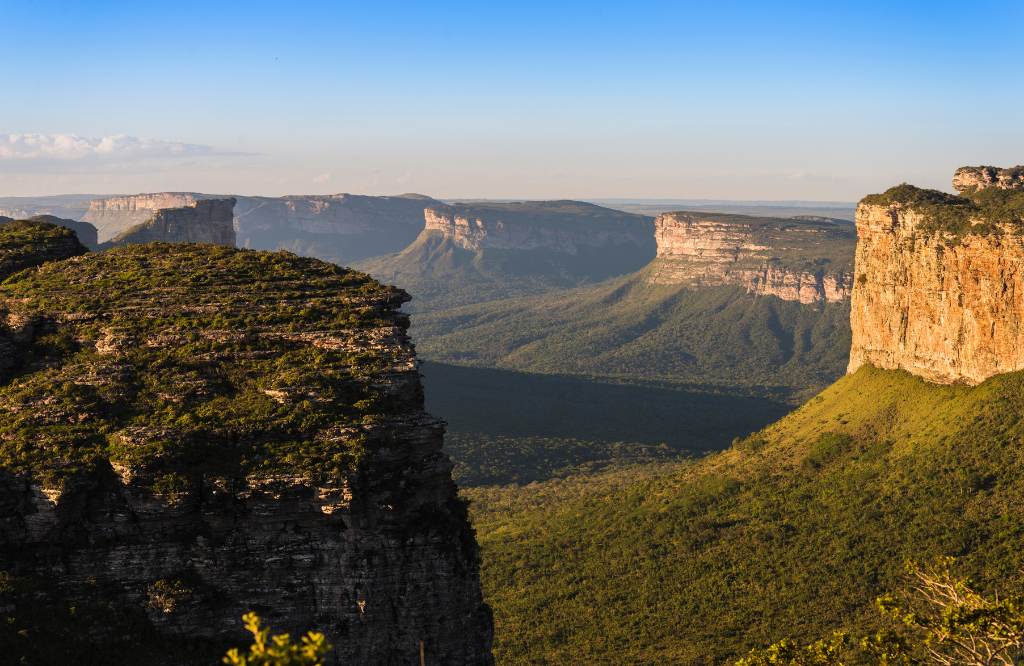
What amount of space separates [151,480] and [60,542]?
332 centimetres

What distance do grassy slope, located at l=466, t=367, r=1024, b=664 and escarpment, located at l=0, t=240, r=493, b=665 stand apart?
89.3 ft

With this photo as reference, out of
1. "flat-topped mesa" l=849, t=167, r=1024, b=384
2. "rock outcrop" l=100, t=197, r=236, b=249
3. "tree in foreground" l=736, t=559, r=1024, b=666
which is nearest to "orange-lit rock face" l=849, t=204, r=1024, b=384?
"flat-topped mesa" l=849, t=167, r=1024, b=384

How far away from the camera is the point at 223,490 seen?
25219 millimetres

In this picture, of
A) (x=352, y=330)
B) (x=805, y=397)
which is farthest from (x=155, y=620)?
(x=805, y=397)

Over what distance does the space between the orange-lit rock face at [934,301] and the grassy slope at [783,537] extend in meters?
1.91

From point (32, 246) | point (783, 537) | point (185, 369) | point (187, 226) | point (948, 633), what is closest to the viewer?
point (948, 633)

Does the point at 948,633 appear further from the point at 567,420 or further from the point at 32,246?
the point at 567,420

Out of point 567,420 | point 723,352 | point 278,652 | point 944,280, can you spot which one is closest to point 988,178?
point 944,280

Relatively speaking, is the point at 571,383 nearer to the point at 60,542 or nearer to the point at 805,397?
the point at 805,397

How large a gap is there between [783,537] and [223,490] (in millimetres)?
45575

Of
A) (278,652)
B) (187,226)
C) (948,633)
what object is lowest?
(948,633)

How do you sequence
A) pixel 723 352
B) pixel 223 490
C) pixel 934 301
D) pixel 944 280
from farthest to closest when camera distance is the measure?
pixel 723 352, pixel 934 301, pixel 944 280, pixel 223 490

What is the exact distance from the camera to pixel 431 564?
2706 cm

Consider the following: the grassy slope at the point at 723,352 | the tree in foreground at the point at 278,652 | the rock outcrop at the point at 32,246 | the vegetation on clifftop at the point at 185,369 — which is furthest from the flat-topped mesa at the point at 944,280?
the grassy slope at the point at 723,352
